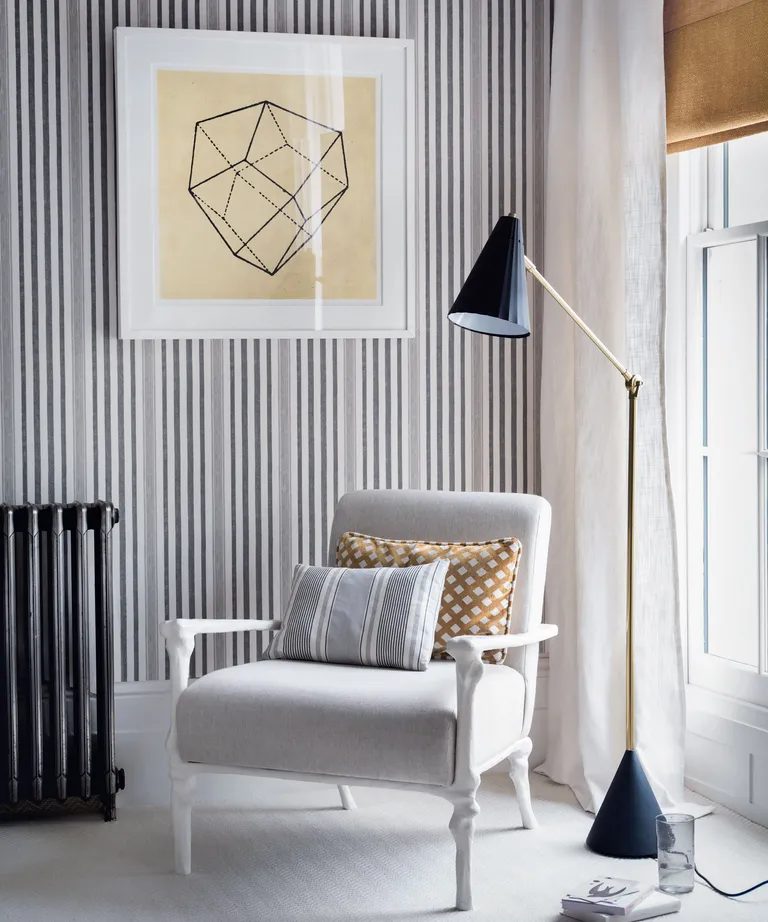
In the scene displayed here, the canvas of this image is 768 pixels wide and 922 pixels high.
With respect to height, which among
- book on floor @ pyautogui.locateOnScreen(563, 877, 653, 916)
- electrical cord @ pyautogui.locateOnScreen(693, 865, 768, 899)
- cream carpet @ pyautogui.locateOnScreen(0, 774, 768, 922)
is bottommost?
cream carpet @ pyautogui.locateOnScreen(0, 774, 768, 922)

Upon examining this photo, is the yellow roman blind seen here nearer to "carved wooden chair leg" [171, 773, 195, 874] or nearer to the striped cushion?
the striped cushion

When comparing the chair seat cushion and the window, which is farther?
the window

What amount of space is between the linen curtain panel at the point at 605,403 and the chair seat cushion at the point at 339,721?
1.81 feet

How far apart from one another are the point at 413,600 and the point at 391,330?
96cm

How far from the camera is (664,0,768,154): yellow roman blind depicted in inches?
106

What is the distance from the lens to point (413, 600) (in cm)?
261

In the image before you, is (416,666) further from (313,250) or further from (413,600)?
(313,250)

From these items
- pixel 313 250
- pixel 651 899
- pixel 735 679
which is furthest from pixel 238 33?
pixel 651 899

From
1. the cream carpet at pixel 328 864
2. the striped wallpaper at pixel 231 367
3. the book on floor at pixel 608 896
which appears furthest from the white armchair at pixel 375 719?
the striped wallpaper at pixel 231 367

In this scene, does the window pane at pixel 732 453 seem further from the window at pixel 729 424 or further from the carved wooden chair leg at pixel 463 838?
the carved wooden chair leg at pixel 463 838

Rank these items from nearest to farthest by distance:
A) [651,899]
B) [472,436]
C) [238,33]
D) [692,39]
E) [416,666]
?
[651,899]
[416,666]
[692,39]
[238,33]
[472,436]

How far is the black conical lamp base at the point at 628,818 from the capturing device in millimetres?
2586

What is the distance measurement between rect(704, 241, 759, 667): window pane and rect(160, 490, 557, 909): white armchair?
555 millimetres

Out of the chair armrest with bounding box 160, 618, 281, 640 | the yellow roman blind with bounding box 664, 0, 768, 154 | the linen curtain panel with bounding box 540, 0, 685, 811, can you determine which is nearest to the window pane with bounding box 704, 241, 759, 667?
the linen curtain panel with bounding box 540, 0, 685, 811
